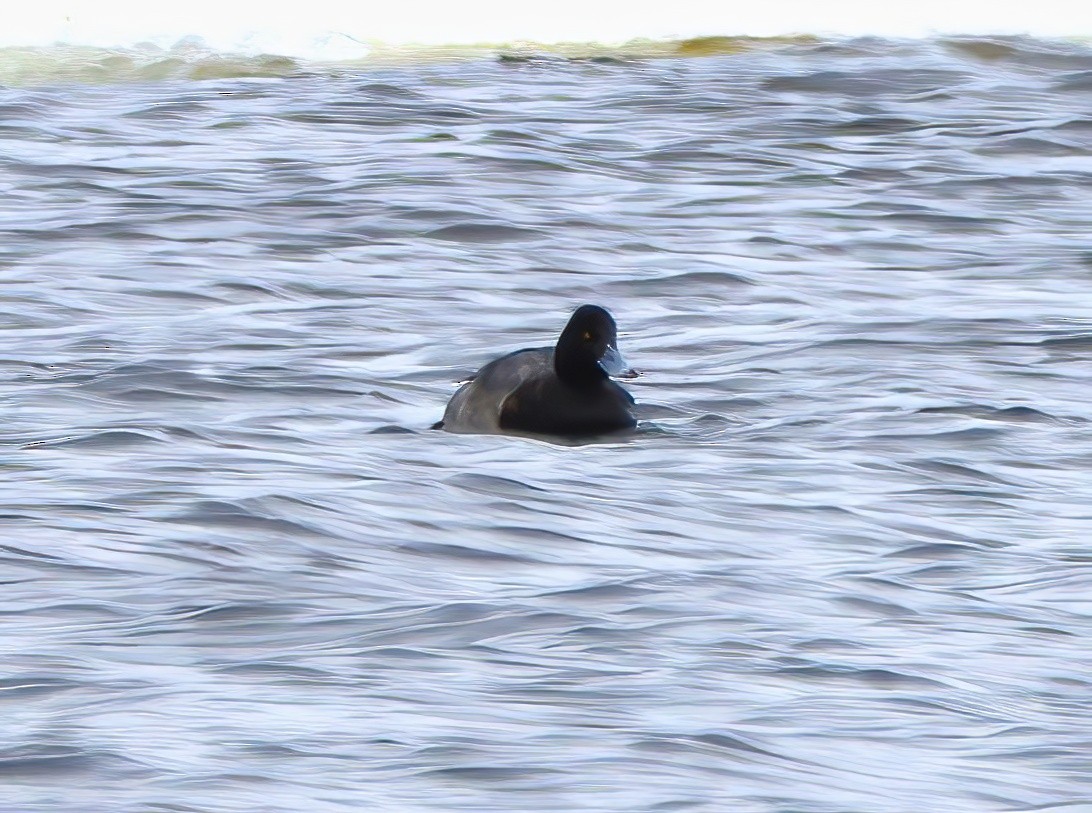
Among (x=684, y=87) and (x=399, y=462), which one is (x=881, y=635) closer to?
(x=399, y=462)

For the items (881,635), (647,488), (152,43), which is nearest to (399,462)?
(647,488)

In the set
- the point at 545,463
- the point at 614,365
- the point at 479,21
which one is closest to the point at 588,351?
the point at 614,365

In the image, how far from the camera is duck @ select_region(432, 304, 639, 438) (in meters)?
9.72

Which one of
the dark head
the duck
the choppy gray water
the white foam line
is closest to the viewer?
the choppy gray water

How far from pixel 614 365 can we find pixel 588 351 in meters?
0.15

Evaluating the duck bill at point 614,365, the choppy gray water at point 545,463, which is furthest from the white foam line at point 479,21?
the duck bill at point 614,365

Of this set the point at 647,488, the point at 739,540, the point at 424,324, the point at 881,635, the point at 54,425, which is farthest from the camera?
the point at 424,324

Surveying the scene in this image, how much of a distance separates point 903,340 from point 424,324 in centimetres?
222

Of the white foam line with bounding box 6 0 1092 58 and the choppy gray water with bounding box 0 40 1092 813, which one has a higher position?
the white foam line with bounding box 6 0 1092 58

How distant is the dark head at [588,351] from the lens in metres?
9.87

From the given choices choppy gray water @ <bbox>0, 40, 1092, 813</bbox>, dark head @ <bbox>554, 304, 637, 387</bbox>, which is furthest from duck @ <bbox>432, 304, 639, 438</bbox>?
choppy gray water @ <bbox>0, 40, 1092, 813</bbox>

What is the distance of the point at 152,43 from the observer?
2200 cm

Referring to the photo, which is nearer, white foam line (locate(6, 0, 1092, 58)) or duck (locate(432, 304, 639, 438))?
duck (locate(432, 304, 639, 438))

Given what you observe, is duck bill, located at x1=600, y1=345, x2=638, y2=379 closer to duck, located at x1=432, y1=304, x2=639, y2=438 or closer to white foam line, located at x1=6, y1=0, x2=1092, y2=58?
duck, located at x1=432, y1=304, x2=639, y2=438
